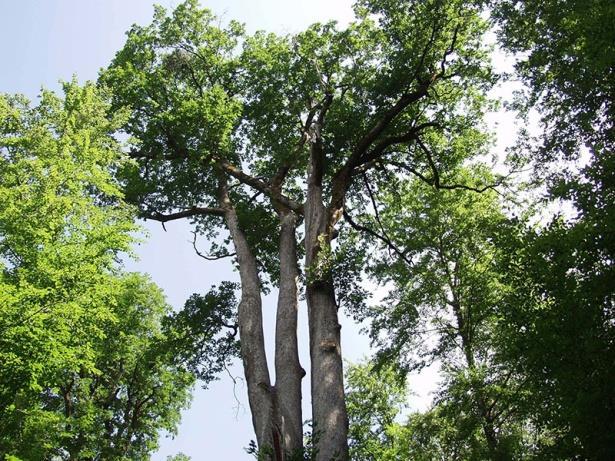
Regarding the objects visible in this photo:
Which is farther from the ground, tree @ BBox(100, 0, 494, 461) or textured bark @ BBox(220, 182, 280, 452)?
tree @ BBox(100, 0, 494, 461)

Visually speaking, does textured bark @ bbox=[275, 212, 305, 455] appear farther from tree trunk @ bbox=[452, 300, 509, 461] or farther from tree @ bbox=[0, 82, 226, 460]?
tree trunk @ bbox=[452, 300, 509, 461]

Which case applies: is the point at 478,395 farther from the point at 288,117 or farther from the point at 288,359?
the point at 288,117

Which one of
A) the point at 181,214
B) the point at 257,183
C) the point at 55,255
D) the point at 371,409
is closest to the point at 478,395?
the point at 257,183

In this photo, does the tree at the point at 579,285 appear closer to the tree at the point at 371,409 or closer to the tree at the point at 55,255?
the tree at the point at 55,255

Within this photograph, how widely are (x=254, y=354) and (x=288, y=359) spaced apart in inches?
26.1

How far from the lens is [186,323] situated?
12.2 m

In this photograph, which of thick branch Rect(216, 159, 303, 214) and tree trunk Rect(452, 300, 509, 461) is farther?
thick branch Rect(216, 159, 303, 214)

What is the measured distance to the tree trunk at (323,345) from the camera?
752 cm

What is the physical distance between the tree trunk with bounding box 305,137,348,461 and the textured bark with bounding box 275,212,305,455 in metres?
0.29

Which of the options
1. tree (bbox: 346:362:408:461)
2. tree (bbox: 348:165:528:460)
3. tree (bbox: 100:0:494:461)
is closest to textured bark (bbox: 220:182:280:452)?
tree (bbox: 100:0:494:461)

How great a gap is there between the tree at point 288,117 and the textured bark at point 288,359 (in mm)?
50

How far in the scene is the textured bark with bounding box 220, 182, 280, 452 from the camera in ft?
25.8

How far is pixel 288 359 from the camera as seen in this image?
884 cm

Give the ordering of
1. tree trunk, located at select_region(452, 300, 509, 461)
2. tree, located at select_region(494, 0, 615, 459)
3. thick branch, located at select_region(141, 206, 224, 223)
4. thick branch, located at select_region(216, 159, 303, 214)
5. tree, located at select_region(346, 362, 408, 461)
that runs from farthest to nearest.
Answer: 1. tree, located at select_region(346, 362, 408, 461)
2. thick branch, located at select_region(141, 206, 224, 223)
3. thick branch, located at select_region(216, 159, 303, 214)
4. tree trunk, located at select_region(452, 300, 509, 461)
5. tree, located at select_region(494, 0, 615, 459)
